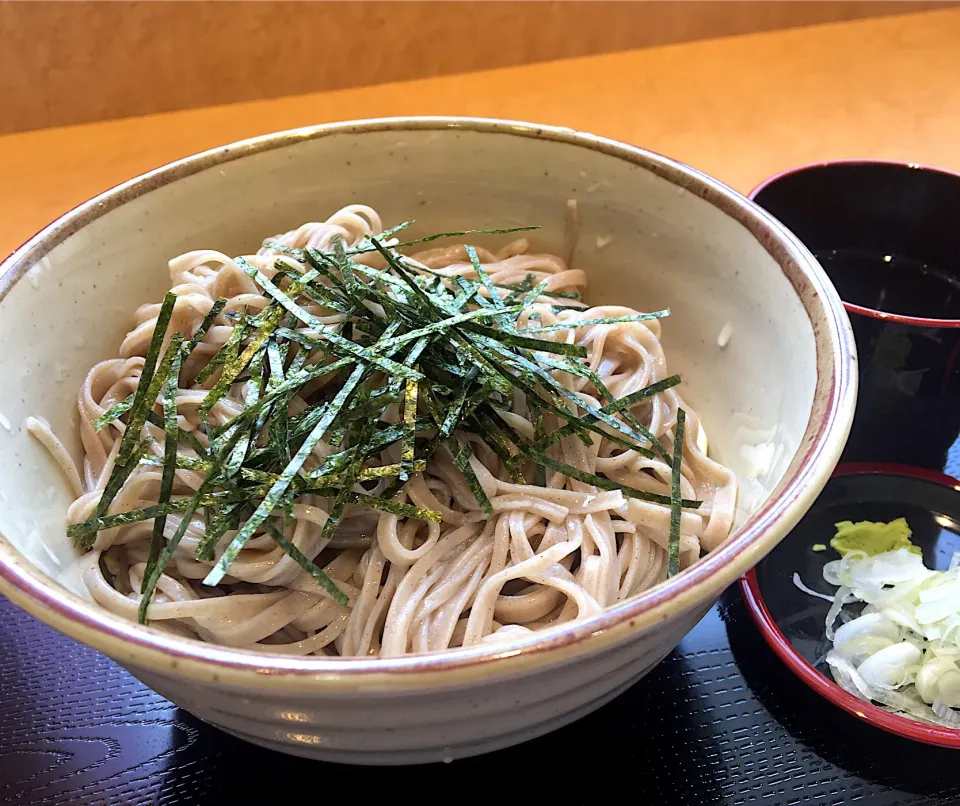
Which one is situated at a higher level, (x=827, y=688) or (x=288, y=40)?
(x=288, y=40)

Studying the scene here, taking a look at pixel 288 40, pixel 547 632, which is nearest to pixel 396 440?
pixel 547 632

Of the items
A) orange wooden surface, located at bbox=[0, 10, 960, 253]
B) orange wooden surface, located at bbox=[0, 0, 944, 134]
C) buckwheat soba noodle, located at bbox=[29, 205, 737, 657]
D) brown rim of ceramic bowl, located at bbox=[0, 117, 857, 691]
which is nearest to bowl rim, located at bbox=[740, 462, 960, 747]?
buckwheat soba noodle, located at bbox=[29, 205, 737, 657]

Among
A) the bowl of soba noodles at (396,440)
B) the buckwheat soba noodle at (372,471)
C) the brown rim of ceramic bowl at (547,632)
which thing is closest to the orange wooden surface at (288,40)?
the bowl of soba noodles at (396,440)

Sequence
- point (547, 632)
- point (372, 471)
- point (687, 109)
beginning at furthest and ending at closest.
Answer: point (687, 109) → point (372, 471) → point (547, 632)

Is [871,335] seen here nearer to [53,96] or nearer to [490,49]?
[490,49]

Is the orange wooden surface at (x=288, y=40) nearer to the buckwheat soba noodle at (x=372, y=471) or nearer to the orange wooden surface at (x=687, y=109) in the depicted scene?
the orange wooden surface at (x=687, y=109)

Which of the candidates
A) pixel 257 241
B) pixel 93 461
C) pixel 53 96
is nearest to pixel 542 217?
pixel 257 241

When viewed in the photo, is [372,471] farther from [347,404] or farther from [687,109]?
[687,109]
